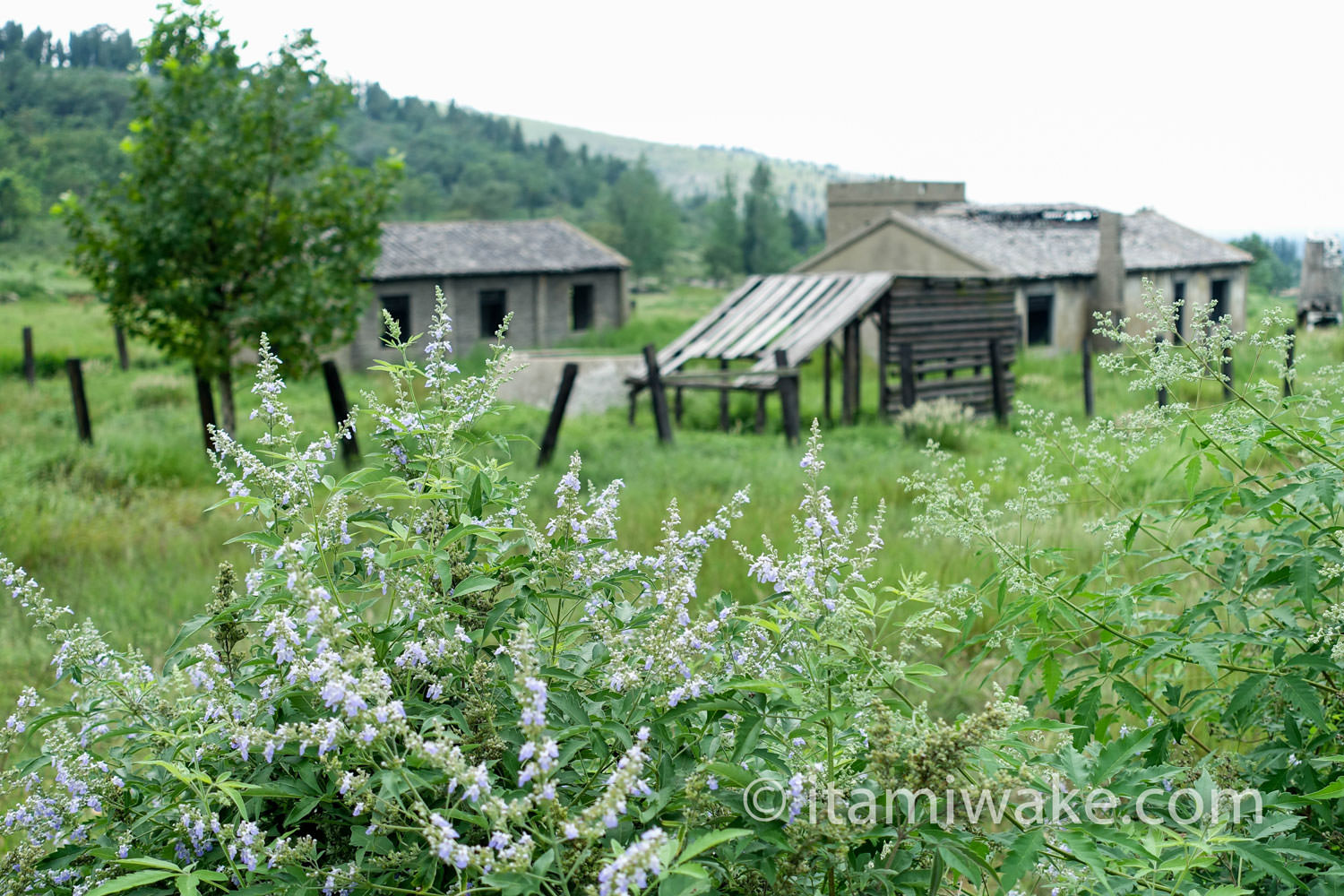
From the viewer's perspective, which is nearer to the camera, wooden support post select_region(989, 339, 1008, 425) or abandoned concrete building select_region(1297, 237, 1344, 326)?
wooden support post select_region(989, 339, 1008, 425)

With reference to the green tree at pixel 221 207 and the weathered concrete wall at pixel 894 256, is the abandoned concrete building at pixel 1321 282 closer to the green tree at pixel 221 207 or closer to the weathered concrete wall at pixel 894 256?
the weathered concrete wall at pixel 894 256

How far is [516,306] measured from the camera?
103 feet

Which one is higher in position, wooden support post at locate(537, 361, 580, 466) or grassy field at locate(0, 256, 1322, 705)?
wooden support post at locate(537, 361, 580, 466)

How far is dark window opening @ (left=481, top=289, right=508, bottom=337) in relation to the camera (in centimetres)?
3098

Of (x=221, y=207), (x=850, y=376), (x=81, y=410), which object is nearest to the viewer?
(x=221, y=207)

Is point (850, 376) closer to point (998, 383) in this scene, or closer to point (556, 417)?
point (998, 383)

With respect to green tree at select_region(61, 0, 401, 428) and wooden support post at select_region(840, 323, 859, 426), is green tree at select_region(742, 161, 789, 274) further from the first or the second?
green tree at select_region(61, 0, 401, 428)

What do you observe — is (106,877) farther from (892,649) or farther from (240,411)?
(240,411)

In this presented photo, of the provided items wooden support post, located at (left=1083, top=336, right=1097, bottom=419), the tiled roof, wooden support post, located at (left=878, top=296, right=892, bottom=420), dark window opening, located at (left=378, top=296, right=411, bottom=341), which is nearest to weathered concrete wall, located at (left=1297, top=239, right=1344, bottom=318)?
wooden support post, located at (left=1083, top=336, right=1097, bottom=419)

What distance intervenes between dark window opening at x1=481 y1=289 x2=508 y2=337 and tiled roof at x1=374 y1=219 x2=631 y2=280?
0.86m

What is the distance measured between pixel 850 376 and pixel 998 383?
264 centimetres

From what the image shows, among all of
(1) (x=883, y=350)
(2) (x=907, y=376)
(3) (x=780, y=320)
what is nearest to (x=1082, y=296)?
(1) (x=883, y=350)

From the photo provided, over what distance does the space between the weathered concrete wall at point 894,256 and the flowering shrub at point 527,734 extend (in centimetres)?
2600

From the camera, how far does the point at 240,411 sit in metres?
15.2
